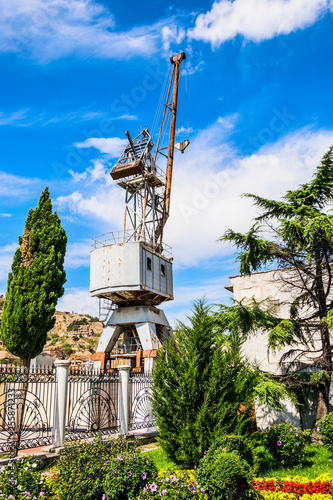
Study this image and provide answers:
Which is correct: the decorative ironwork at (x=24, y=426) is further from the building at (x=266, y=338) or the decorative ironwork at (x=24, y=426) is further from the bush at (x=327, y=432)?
the building at (x=266, y=338)

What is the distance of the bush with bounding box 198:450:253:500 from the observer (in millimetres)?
4891

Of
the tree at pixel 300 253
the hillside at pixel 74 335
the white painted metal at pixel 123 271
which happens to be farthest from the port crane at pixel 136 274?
the hillside at pixel 74 335

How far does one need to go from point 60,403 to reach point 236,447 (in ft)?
16.9

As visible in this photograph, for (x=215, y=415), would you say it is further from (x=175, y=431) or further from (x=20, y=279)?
(x=20, y=279)

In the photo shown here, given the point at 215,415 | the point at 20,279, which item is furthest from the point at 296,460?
the point at 20,279

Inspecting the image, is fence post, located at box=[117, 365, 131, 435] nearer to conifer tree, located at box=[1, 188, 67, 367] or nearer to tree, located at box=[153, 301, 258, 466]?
conifer tree, located at box=[1, 188, 67, 367]

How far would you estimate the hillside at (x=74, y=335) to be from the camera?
6278 centimetres

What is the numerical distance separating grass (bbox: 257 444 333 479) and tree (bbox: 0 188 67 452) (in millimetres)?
7496

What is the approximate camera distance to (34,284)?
12453 mm

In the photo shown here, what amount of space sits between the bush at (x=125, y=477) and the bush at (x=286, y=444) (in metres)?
3.94

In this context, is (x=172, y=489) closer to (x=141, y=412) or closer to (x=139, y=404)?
(x=139, y=404)

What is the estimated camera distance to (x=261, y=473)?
26.7ft

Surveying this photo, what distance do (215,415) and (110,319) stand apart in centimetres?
2015

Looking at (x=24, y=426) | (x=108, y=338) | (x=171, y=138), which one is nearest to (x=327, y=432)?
(x=24, y=426)
